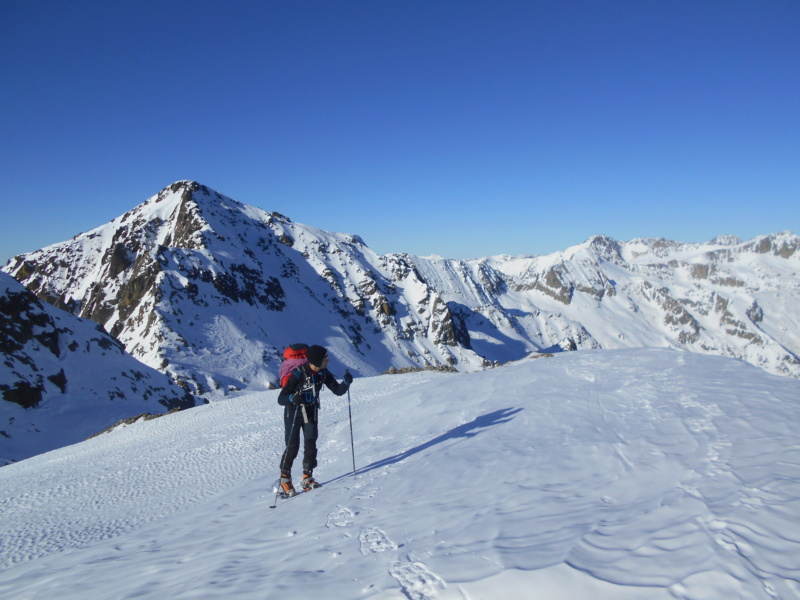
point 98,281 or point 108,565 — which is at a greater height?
point 98,281

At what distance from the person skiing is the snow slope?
2.02 ft

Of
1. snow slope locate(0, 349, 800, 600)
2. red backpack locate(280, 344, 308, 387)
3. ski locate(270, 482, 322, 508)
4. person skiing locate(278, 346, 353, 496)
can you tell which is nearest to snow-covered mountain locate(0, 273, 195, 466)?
snow slope locate(0, 349, 800, 600)

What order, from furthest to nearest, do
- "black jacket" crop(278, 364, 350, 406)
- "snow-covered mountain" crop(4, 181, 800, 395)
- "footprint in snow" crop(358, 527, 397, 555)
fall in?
"snow-covered mountain" crop(4, 181, 800, 395) → "black jacket" crop(278, 364, 350, 406) → "footprint in snow" crop(358, 527, 397, 555)

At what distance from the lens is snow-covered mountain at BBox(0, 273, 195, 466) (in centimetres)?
2855

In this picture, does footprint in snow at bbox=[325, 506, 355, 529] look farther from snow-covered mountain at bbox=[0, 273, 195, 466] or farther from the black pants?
snow-covered mountain at bbox=[0, 273, 195, 466]

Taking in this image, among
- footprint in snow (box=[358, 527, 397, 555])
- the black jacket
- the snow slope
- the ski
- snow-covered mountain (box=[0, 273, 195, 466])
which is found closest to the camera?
the snow slope

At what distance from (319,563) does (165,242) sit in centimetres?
9825

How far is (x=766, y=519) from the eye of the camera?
353 centimetres

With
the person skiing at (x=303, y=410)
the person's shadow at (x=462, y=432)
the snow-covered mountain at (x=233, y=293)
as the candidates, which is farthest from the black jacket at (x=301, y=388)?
the snow-covered mountain at (x=233, y=293)

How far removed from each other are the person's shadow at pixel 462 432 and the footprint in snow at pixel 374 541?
305 cm

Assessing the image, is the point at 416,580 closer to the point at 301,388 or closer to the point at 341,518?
the point at 341,518

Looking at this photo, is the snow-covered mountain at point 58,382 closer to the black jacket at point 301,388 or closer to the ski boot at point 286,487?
the ski boot at point 286,487

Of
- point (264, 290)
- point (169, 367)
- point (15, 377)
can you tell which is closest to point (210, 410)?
point (15, 377)

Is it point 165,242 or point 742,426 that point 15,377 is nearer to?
point 742,426
